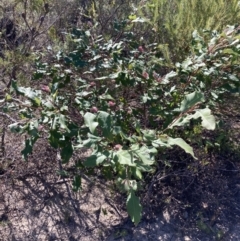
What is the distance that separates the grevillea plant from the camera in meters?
2.26

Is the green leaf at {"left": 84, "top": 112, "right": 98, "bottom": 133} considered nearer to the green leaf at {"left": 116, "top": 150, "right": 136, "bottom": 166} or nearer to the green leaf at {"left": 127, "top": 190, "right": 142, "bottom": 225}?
the green leaf at {"left": 116, "top": 150, "right": 136, "bottom": 166}

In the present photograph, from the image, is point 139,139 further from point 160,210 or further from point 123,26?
point 123,26

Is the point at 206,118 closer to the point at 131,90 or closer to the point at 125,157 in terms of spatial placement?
the point at 125,157

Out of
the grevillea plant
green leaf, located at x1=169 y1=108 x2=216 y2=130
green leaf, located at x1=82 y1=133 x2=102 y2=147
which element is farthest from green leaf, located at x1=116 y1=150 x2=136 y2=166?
green leaf, located at x1=169 y1=108 x2=216 y2=130

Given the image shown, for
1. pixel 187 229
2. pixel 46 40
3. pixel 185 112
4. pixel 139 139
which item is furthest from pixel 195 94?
pixel 46 40

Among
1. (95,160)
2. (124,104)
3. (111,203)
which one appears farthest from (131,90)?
(95,160)

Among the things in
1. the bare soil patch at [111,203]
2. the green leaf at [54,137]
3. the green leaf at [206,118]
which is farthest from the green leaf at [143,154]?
the bare soil patch at [111,203]

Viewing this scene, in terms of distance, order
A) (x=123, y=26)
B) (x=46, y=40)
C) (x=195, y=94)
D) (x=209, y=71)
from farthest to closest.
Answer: (x=46, y=40) → (x=123, y=26) → (x=209, y=71) → (x=195, y=94)

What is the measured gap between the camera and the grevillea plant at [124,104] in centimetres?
226

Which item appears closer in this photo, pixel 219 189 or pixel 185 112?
pixel 185 112

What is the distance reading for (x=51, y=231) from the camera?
3.31 meters

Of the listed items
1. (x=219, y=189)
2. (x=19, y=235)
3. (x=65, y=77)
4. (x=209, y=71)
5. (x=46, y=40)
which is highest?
(x=209, y=71)

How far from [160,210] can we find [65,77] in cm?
133

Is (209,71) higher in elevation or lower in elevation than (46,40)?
higher
